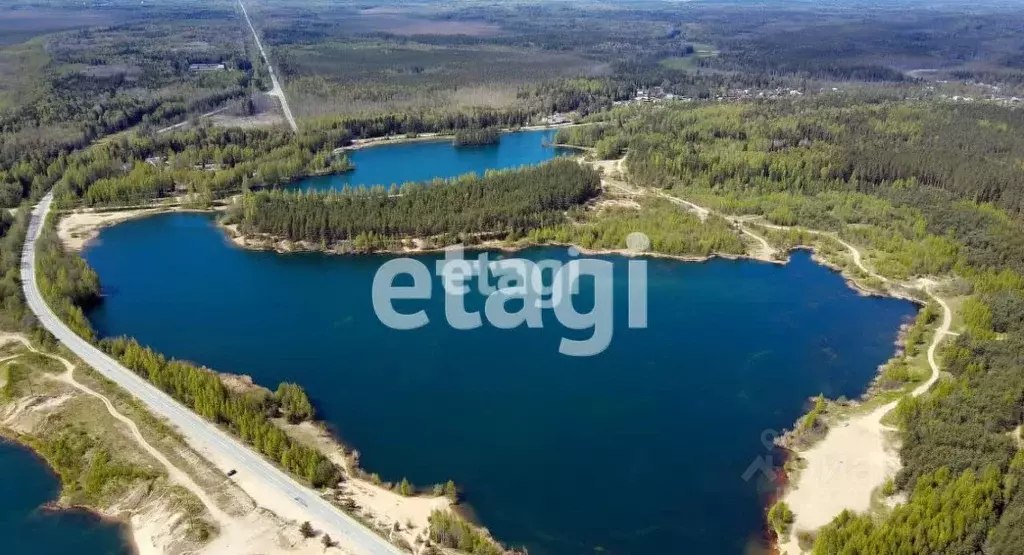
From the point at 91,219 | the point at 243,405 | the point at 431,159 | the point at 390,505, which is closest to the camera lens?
the point at 390,505

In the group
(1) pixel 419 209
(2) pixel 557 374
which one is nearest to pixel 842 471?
(2) pixel 557 374

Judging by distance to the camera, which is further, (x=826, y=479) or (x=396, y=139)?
(x=396, y=139)

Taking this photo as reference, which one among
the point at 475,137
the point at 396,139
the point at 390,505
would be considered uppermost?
the point at 396,139

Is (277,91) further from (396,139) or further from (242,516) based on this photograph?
(242,516)

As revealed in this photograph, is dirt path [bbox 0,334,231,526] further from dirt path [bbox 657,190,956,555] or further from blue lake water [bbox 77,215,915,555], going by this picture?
dirt path [bbox 657,190,956,555]

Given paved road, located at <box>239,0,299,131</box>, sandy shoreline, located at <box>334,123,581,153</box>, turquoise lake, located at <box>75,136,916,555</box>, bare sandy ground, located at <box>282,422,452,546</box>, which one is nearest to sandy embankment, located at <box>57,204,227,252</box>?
turquoise lake, located at <box>75,136,916,555</box>

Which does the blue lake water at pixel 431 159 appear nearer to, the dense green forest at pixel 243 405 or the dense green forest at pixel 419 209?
the dense green forest at pixel 419 209

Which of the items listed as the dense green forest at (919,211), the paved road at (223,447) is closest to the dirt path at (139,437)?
the paved road at (223,447)
